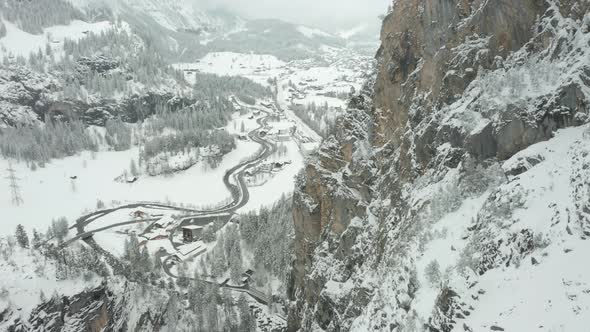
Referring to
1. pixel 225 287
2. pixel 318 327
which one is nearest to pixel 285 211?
pixel 225 287

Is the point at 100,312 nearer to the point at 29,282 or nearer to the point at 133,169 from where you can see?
the point at 29,282

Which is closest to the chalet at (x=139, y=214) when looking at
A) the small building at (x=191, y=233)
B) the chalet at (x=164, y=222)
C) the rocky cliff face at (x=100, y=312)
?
the chalet at (x=164, y=222)

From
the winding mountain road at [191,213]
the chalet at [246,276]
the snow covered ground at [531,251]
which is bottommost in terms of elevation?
the chalet at [246,276]

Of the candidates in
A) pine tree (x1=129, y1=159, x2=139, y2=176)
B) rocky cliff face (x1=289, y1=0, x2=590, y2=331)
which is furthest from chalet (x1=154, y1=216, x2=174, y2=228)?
rocky cliff face (x1=289, y1=0, x2=590, y2=331)

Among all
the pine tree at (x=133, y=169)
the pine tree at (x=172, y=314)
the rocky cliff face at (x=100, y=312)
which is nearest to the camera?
the rocky cliff face at (x=100, y=312)

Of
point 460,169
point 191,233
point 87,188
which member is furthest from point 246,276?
point 87,188

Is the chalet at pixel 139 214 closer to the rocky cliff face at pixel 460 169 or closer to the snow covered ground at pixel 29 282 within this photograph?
the snow covered ground at pixel 29 282

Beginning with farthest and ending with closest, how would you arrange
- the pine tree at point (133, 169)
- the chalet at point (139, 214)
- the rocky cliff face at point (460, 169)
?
the pine tree at point (133, 169), the chalet at point (139, 214), the rocky cliff face at point (460, 169)
